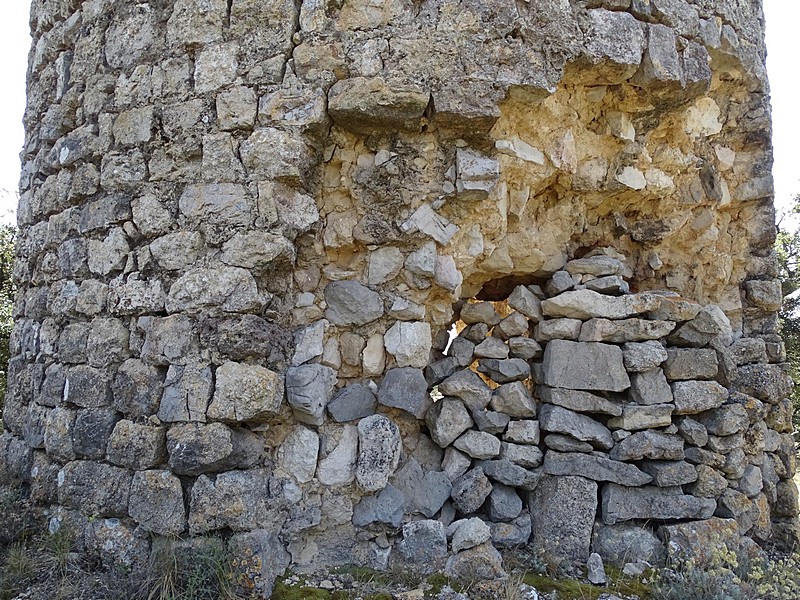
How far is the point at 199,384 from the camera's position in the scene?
9.43 ft

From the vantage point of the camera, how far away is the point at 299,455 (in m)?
3.06

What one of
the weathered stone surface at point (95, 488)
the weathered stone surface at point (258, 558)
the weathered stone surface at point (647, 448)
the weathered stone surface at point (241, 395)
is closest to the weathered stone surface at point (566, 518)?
the weathered stone surface at point (647, 448)

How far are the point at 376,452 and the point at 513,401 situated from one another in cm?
88

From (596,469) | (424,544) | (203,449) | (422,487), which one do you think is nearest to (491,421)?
(422,487)

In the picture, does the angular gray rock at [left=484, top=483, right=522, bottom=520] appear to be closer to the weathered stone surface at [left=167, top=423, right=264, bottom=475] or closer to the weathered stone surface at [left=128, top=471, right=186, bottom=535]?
the weathered stone surface at [left=167, top=423, right=264, bottom=475]

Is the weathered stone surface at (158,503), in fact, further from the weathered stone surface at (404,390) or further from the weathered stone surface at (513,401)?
the weathered stone surface at (513,401)

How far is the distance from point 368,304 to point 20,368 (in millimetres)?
2334

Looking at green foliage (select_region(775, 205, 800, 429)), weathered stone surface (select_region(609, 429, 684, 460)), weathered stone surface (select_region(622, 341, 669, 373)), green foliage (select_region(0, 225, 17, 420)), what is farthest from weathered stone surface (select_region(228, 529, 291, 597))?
green foliage (select_region(775, 205, 800, 429))

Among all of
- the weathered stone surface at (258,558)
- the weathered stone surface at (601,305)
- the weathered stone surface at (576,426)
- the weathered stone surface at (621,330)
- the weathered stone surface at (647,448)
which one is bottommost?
the weathered stone surface at (258,558)

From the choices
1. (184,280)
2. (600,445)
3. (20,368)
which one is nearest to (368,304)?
(184,280)

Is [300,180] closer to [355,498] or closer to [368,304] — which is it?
[368,304]

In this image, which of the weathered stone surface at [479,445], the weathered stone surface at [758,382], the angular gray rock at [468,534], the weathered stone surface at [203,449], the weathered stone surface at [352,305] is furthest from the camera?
the weathered stone surface at [758,382]

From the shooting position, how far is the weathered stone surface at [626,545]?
325cm

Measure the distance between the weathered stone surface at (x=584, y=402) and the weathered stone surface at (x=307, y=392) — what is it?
53.7 inches
